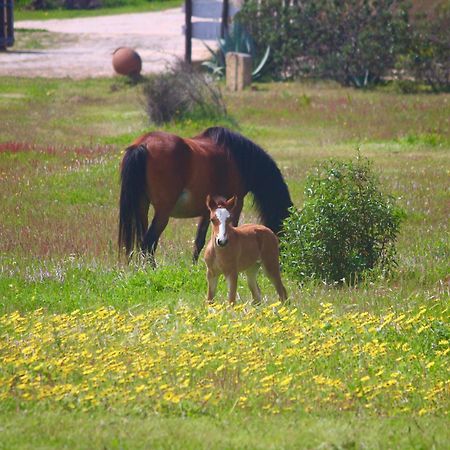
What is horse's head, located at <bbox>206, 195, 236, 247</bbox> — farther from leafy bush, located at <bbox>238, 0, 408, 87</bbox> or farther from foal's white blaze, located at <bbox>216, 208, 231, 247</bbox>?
leafy bush, located at <bbox>238, 0, 408, 87</bbox>

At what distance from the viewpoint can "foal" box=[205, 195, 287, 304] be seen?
10.6 m

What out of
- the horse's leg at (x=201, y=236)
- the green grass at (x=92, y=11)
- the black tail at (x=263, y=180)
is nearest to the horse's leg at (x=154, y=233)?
the horse's leg at (x=201, y=236)

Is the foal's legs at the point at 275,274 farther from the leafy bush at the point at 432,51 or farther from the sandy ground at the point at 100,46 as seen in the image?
the leafy bush at the point at 432,51

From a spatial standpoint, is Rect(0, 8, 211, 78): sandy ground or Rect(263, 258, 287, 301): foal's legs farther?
Rect(0, 8, 211, 78): sandy ground

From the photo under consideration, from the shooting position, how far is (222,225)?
34.5ft

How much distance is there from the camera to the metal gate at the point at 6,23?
43.2 m

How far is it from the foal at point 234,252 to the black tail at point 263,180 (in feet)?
9.48

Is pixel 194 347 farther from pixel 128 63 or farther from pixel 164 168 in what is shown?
pixel 128 63

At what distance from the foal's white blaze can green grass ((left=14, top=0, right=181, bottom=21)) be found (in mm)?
50118

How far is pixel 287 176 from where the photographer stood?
66.6ft

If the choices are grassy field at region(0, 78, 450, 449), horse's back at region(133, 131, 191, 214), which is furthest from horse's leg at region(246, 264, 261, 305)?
horse's back at region(133, 131, 191, 214)

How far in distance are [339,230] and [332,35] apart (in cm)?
2346

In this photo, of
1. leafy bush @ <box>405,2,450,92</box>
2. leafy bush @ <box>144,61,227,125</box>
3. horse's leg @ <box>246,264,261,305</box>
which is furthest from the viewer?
leafy bush @ <box>405,2,450,92</box>

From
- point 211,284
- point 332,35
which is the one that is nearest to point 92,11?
point 332,35
